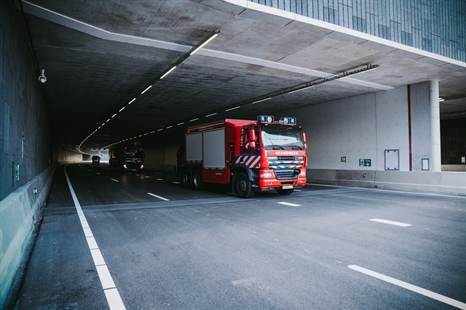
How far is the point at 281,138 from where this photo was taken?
534 inches

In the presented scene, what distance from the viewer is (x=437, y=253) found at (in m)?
5.58

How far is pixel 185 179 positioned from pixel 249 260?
13.7 metres

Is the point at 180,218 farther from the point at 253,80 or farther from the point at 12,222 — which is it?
the point at 253,80

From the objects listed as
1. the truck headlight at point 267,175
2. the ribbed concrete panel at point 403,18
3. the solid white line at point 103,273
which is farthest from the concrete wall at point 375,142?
the solid white line at point 103,273

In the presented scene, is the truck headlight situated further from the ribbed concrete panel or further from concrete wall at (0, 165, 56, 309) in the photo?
concrete wall at (0, 165, 56, 309)

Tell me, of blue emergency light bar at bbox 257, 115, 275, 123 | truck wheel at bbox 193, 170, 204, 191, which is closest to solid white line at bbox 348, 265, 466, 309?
blue emergency light bar at bbox 257, 115, 275, 123

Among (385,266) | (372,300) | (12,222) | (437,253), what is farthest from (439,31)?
(12,222)

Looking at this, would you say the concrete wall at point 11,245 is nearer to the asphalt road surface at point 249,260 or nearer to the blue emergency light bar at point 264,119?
the asphalt road surface at point 249,260

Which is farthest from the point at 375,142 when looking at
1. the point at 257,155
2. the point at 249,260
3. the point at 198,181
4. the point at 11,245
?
the point at 11,245

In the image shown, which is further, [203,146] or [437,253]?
[203,146]

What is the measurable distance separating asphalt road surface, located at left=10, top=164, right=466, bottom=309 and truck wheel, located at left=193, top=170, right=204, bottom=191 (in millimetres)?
7169

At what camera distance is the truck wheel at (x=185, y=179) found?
18219mm

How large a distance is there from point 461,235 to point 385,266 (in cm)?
317

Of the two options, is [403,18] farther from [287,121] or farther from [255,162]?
[255,162]
